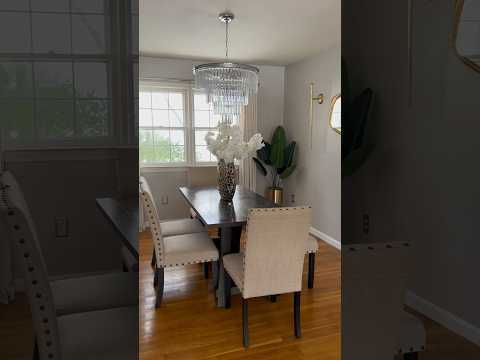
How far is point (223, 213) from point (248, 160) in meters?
0.58

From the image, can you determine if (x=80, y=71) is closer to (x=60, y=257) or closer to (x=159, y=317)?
(x=60, y=257)

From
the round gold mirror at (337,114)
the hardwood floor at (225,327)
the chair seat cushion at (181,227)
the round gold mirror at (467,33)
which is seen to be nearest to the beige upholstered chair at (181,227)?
the chair seat cushion at (181,227)

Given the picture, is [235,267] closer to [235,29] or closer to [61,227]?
[235,29]

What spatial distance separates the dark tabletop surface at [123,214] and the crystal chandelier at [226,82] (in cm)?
147

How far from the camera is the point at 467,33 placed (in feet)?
0.37

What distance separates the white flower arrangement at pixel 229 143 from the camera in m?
1.62

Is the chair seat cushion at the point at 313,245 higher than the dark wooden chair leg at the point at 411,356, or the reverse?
the dark wooden chair leg at the point at 411,356

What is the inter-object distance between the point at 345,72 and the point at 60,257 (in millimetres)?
136

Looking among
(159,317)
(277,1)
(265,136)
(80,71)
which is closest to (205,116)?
(265,136)

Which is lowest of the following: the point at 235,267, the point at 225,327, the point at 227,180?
the point at 225,327

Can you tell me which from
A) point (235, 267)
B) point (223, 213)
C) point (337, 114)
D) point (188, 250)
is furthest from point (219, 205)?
point (337, 114)

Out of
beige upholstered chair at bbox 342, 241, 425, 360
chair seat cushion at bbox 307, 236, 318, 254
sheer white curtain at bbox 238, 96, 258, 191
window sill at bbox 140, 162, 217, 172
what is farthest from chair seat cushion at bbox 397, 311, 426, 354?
sheer white curtain at bbox 238, 96, 258, 191

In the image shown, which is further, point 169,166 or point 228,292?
point 169,166

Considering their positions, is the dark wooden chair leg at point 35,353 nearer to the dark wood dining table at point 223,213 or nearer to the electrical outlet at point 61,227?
the electrical outlet at point 61,227
